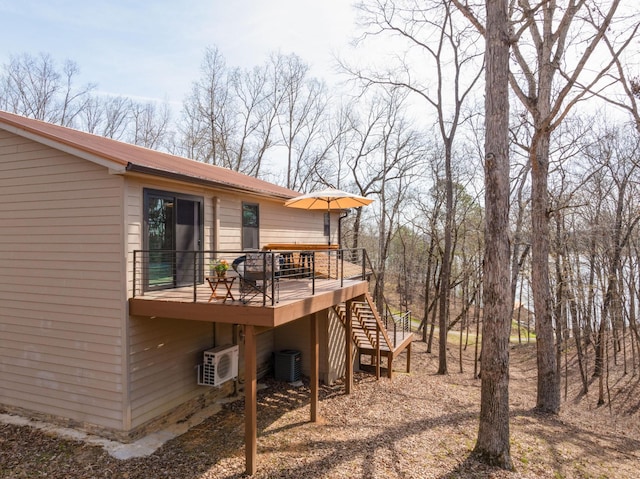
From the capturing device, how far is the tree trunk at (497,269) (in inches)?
235

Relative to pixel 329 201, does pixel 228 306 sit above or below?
below

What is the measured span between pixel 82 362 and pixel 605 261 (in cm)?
1787

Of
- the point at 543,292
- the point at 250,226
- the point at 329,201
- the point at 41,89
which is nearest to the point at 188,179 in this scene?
the point at 250,226

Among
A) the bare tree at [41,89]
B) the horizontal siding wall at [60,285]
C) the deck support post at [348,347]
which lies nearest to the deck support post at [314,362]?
the deck support post at [348,347]

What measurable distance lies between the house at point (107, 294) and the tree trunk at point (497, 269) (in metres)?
2.90

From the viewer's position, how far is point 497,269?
600 centimetres

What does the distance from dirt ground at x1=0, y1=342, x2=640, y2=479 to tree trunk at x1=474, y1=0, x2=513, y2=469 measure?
53cm

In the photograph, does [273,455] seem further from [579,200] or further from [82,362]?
[579,200]

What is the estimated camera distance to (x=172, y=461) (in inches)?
227

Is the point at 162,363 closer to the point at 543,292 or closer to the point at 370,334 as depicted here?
the point at 370,334

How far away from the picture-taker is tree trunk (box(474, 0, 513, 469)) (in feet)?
19.6

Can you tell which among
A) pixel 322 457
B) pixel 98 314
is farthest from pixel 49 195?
pixel 322 457

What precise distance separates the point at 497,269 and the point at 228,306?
13.8 ft

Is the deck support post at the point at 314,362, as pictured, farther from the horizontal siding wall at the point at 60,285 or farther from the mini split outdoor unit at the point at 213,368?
the horizontal siding wall at the point at 60,285
